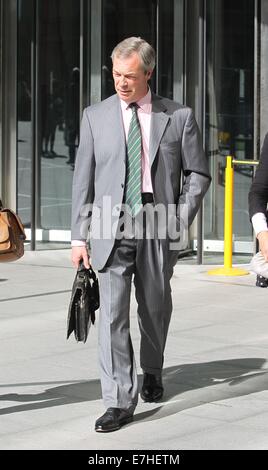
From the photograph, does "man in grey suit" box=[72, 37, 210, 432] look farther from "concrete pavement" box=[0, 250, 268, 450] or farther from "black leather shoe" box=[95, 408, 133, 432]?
"concrete pavement" box=[0, 250, 268, 450]

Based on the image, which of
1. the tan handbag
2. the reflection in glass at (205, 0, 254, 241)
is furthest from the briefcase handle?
the reflection in glass at (205, 0, 254, 241)

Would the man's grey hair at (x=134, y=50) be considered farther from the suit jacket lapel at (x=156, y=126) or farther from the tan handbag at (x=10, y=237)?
the tan handbag at (x=10, y=237)

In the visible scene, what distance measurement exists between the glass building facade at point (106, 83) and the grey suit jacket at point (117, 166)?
239 inches

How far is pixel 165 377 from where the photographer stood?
6828 millimetres

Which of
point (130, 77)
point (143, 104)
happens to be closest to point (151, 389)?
point (143, 104)

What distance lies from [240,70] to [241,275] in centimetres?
253

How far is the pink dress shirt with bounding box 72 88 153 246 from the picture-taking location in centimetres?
587

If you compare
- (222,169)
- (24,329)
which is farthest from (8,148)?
(24,329)

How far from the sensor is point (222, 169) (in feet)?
41.7

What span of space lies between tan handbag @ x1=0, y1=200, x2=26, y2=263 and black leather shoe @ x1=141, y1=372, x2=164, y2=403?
1.08 m

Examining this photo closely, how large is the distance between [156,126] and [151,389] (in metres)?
1.52

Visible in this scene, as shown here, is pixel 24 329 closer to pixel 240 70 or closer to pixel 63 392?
pixel 63 392

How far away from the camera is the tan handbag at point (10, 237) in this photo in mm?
5738
